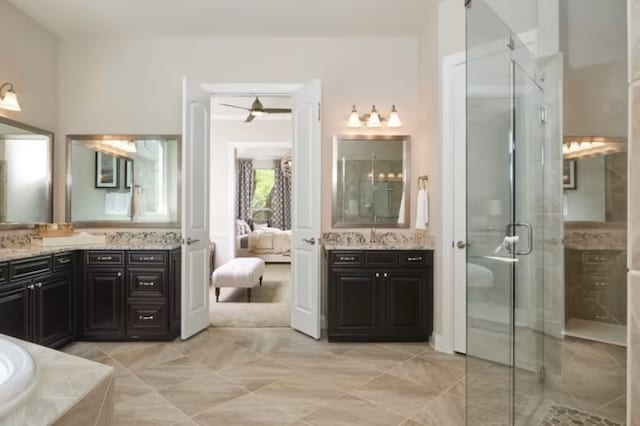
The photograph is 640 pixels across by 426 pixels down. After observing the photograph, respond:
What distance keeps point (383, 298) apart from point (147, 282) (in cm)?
222

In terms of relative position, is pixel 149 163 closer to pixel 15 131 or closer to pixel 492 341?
pixel 15 131

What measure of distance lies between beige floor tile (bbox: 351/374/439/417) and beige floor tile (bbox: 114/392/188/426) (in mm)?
1159

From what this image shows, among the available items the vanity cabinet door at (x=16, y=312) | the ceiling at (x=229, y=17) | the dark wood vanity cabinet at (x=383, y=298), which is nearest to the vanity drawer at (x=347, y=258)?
the dark wood vanity cabinet at (x=383, y=298)

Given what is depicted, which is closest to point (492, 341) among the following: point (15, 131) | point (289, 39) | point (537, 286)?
point (537, 286)

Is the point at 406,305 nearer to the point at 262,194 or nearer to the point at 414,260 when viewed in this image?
the point at 414,260

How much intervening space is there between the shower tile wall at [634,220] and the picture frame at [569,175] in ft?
7.33

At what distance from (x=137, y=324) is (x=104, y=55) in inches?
112

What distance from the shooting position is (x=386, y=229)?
4.00 meters

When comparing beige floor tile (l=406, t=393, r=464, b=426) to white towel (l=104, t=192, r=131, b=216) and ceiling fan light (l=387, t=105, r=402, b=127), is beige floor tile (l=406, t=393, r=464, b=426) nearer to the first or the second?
ceiling fan light (l=387, t=105, r=402, b=127)

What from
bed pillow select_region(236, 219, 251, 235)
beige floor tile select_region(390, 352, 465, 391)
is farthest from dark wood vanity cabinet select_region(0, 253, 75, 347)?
bed pillow select_region(236, 219, 251, 235)

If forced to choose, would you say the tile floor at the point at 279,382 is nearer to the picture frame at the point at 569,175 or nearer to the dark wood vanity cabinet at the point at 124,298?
the dark wood vanity cabinet at the point at 124,298

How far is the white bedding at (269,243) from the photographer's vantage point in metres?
8.18

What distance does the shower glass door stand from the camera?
2.36m

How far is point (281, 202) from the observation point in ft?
31.8
